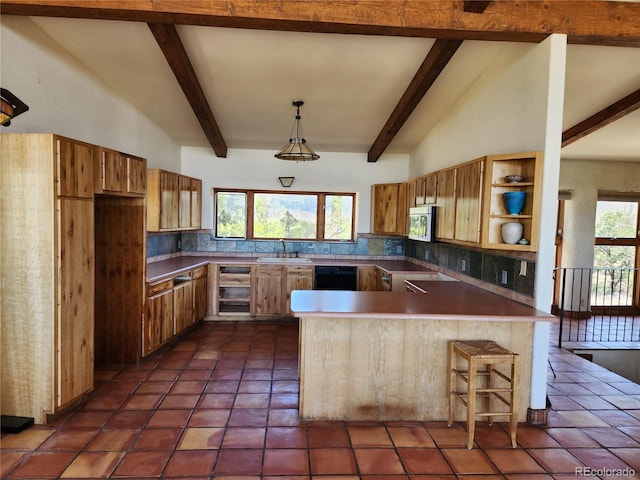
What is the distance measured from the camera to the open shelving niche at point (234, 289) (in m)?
5.51

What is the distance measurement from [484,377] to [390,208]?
3292mm

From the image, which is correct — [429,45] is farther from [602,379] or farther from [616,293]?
[616,293]

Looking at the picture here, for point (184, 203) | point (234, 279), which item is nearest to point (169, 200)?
point (184, 203)

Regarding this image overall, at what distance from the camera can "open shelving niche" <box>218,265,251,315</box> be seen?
5511 mm

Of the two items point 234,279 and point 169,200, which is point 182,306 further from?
point 169,200

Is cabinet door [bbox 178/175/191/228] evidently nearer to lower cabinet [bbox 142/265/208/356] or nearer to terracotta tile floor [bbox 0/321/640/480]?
lower cabinet [bbox 142/265/208/356]

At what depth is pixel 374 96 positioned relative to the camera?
4.32 metres

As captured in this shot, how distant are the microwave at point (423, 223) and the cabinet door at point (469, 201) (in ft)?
1.86

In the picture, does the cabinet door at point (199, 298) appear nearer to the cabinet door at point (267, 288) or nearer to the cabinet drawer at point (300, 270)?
the cabinet door at point (267, 288)

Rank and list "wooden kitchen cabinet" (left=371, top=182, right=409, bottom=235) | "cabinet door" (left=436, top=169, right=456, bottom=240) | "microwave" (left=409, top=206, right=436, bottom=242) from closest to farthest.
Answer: "cabinet door" (left=436, top=169, right=456, bottom=240)
"microwave" (left=409, top=206, right=436, bottom=242)
"wooden kitchen cabinet" (left=371, top=182, right=409, bottom=235)

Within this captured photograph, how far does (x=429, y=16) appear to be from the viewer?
9.10 feet

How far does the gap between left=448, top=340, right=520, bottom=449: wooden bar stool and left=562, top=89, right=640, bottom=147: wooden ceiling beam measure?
3018mm

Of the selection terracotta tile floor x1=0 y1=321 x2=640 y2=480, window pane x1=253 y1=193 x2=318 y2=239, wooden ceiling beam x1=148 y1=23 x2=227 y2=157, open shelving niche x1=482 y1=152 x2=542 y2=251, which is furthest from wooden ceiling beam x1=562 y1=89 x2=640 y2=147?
wooden ceiling beam x1=148 y1=23 x2=227 y2=157

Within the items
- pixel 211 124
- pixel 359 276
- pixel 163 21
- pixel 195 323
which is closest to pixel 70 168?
pixel 163 21
